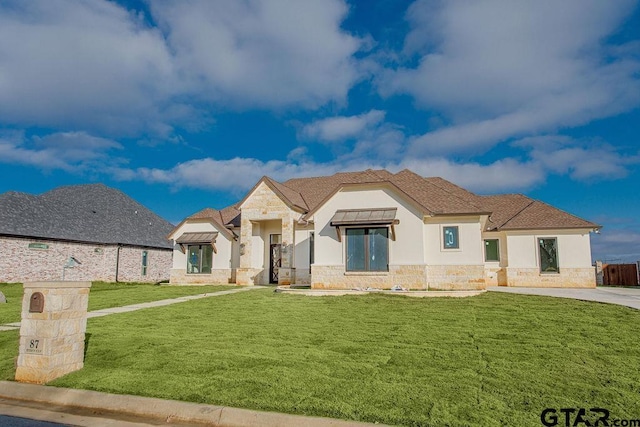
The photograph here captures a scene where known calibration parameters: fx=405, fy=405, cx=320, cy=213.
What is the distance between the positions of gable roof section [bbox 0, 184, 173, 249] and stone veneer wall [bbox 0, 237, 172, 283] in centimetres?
56

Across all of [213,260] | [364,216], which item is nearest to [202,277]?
[213,260]

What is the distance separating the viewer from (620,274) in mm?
27141

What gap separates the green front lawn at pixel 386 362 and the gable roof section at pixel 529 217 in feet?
34.7

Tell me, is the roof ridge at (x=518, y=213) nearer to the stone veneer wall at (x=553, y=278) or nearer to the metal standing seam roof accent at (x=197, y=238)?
the stone veneer wall at (x=553, y=278)

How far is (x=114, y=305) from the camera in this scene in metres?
13.7

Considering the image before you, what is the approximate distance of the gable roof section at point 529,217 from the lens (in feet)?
67.4

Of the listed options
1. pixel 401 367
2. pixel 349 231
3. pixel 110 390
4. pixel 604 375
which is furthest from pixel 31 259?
pixel 604 375

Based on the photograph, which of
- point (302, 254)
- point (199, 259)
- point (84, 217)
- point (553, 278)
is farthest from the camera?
point (84, 217)

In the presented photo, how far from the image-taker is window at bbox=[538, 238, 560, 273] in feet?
67.5

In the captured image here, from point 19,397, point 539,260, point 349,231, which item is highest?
point 349,231

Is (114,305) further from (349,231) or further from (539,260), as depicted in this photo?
(539,260)

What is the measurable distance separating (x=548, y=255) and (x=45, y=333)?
2150 centimetres

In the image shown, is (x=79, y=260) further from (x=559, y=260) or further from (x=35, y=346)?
(x=559, y=260)

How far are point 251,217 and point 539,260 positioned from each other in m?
15.4
